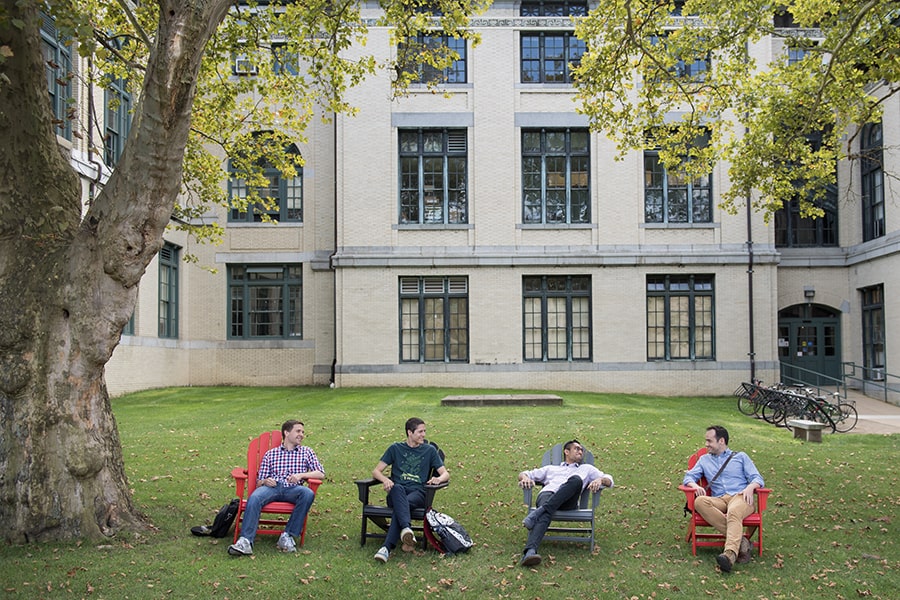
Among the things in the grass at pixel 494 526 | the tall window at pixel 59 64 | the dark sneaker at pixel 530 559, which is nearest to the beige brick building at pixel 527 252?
the tall window at pixel 59 64

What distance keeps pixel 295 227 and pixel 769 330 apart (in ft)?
48.5

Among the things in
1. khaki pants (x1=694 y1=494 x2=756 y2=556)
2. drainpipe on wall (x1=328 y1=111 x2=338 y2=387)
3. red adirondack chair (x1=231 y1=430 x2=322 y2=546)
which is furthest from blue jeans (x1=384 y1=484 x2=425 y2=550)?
drainpipe on wall (x1=328 y1=111 x2=338 y2=387)

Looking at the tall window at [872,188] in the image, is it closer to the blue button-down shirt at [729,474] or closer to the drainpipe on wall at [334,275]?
the drainpipe on wall at [334,275]

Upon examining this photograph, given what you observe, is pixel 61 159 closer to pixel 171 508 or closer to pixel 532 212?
pixel 171 508

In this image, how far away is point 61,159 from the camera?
27.6ft

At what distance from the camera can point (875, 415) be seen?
20.7 m

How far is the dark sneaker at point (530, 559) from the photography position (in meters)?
7.50

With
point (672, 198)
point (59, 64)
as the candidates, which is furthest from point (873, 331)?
point (59, 64)

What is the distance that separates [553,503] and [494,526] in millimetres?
1313

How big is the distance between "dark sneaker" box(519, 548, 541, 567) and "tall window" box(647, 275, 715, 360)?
61.0ft

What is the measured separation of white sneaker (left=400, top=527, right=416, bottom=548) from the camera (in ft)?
25.4

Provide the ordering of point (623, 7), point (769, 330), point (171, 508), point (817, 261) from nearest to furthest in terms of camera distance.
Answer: point (171, 508), point (623, 7), point (769, 330), point (817, 261)

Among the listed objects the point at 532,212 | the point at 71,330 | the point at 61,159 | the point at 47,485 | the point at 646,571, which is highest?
the point at 532,212

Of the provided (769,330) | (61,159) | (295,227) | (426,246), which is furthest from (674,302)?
(61,159)
